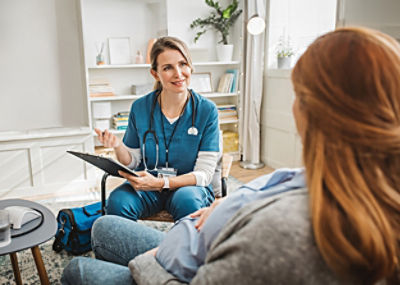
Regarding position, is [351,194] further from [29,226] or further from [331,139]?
A: [29,226]

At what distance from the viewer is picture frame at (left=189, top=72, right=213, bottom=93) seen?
4367 mm

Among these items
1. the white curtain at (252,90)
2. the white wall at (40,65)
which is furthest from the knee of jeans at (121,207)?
the white curtain at (252,90)

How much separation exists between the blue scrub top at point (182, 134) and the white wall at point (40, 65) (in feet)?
5.49

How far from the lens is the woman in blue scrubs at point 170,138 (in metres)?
1.94

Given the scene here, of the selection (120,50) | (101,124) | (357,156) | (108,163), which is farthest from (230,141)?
(357,156)

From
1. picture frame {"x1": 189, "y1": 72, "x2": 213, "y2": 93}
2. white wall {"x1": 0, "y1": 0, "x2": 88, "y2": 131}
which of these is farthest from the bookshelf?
white wall {"x1": 0, "y1": 0, "x2": 88, "y2": 131}

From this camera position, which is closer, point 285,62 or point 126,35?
point 285,62

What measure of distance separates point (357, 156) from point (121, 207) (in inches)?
54.6

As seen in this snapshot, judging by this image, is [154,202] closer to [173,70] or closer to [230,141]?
[173,70]

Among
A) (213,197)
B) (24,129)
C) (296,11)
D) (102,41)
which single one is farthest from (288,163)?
(24,129)

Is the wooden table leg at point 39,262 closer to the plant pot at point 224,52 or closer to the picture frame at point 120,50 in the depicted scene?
the picture frame at point 120,50

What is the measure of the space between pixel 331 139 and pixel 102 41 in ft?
12.0

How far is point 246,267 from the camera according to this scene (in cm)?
65

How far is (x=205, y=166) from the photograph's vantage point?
1.99 m
